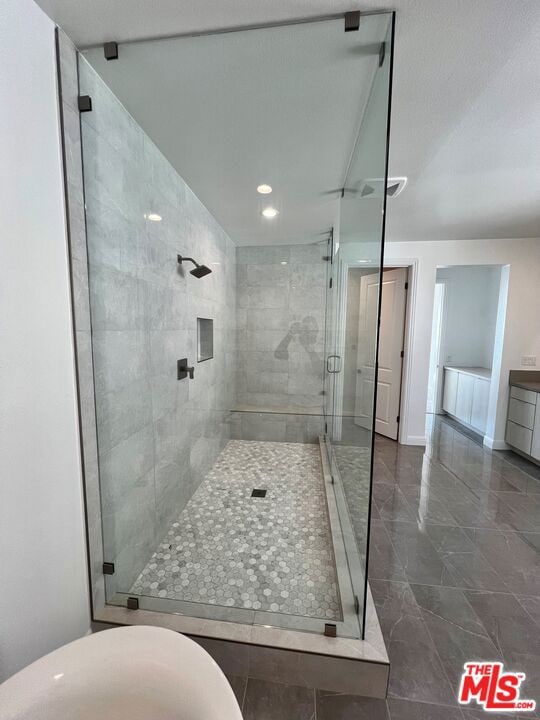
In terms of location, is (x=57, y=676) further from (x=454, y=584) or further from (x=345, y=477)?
(x=454, y=584)

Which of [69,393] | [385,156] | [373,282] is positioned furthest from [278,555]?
[385,156]

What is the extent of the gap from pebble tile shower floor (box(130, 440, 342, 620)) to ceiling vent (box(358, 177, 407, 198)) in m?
1.89

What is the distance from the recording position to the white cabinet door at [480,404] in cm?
381

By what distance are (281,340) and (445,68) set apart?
2.06 metres

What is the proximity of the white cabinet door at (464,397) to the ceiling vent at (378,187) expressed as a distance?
10.6 feet

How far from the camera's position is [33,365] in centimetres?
98

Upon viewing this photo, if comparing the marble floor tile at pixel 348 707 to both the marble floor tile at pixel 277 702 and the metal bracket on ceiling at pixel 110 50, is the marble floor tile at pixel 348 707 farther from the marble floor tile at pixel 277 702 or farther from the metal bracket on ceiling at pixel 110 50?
the metal bracket on ceiling at pixel 110 50

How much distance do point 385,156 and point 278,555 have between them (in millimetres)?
2059

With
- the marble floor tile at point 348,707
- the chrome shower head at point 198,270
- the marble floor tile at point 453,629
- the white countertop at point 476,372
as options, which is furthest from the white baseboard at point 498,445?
the chrome shower head at point 198,270

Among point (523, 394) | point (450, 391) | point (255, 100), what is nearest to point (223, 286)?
point (255, 100)

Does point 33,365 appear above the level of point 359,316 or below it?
below

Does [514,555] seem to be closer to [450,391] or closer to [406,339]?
[406,339]

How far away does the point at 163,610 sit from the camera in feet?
4.34

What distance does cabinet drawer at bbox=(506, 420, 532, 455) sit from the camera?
3.11 meters
